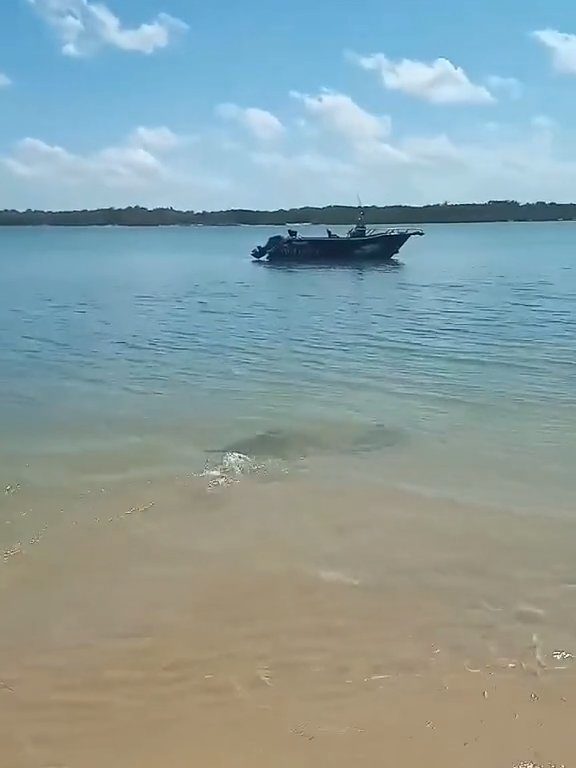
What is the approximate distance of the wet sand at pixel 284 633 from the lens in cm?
440

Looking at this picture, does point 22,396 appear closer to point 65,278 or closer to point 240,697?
point 240,697

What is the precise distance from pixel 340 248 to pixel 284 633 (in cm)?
4825

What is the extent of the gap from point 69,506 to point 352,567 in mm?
3251

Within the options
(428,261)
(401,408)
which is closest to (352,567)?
(401,408)

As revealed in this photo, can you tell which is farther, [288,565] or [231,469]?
[231,469]

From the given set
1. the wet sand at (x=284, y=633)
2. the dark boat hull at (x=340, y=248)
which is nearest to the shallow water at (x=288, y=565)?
the wet sand at (x=284, y=633)

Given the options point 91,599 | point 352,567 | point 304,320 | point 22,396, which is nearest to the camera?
point 91,599

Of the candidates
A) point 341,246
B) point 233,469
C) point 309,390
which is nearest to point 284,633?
point 233,469

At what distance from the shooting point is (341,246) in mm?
52344

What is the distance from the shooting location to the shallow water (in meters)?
4.54

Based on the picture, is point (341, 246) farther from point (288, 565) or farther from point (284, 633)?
point (284, 633)

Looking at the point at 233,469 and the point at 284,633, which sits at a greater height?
the point at 233,469

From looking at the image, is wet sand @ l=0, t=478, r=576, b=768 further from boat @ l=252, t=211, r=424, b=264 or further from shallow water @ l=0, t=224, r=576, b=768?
boat @ l=252, t=211, r=424, b=264

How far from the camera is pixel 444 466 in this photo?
942 centimetres
